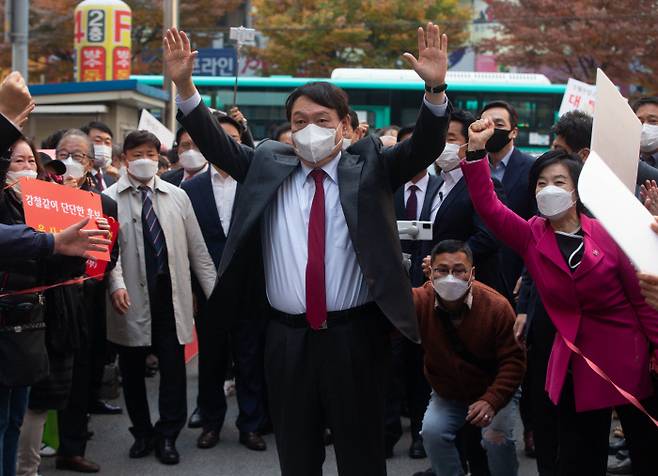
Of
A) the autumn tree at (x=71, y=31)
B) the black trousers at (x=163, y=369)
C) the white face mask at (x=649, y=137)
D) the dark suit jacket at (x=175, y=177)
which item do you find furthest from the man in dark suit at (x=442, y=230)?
the autumn tree at (x=71, y=31)

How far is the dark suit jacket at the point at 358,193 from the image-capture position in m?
3.82

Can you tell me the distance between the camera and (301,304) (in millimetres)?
3967

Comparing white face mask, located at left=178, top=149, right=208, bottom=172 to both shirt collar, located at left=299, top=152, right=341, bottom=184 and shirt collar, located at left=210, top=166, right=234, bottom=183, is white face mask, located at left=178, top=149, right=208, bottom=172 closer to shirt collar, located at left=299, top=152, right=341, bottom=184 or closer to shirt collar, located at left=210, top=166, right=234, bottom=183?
shirt collar, located at left=210, top=166, right=234, bottom=183

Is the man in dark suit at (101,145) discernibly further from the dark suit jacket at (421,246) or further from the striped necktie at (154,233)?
the dark suit jacket at (421,246)

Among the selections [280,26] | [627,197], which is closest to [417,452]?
[627,197]

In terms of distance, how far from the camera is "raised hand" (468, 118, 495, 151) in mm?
4342

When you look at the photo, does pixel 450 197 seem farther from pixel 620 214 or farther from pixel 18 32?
pixel 18 32

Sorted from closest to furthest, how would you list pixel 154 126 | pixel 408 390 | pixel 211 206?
pixel 408 390
pixel 211 206
pixel 154 126

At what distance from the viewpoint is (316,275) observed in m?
3.91

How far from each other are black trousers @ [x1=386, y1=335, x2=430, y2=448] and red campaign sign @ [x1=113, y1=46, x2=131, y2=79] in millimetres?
17429

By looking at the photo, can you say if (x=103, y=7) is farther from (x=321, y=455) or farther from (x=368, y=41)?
(x=321, y=455)

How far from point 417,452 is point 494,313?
170cm

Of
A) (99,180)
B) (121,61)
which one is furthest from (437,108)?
(121,61)

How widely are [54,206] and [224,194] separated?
251 centimetres
